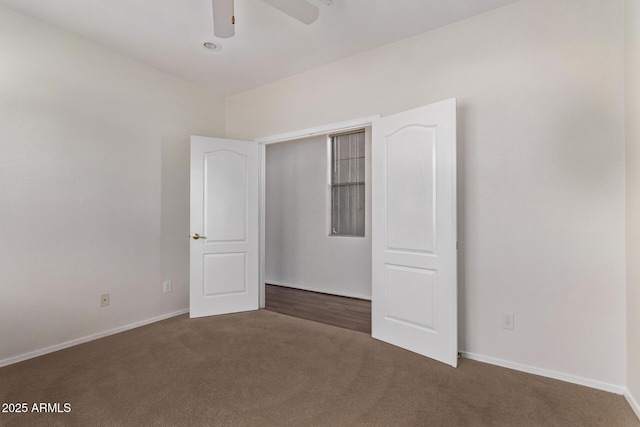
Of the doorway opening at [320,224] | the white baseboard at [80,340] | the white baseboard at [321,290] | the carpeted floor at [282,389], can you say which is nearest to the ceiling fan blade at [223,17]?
the carpeted floor at [282,389]

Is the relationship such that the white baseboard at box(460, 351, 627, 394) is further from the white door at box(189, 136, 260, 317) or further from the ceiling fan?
the ceiling fan

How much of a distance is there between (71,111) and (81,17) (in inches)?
31.0

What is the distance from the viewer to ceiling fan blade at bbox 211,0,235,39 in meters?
1.82

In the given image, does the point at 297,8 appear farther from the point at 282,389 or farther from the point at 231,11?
the point at 282,389

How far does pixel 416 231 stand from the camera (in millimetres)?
2666

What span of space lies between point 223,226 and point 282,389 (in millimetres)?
2122

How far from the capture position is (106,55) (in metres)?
3.09

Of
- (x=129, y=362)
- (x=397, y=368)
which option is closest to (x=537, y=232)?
(x=397, y=368)

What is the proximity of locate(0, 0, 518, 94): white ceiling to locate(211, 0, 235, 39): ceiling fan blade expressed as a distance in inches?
20.2

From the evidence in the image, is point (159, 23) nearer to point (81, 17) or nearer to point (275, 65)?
point (81, 17)

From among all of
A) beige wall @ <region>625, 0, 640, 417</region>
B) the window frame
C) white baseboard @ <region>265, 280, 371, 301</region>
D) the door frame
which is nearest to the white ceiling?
the door frame

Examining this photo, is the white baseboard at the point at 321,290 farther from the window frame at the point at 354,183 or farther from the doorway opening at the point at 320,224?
the window frame at the point at 354,183

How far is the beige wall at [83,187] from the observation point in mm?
2516

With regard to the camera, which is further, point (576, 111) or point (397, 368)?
point (397, 368)
